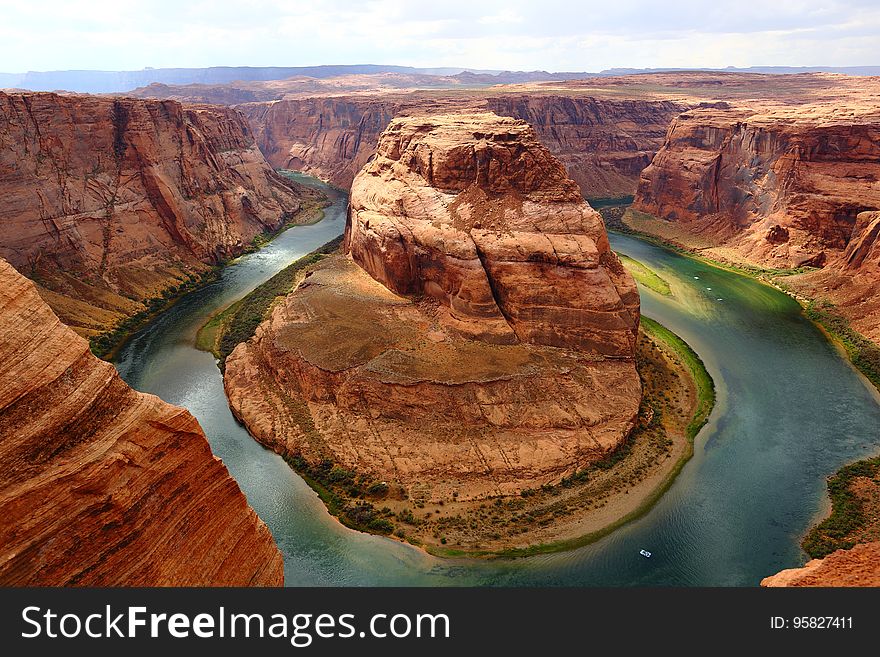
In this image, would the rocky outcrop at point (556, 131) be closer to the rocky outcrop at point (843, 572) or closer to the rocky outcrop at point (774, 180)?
the rocky outcrop at point (774, 180)

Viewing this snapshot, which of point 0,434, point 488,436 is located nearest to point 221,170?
point 488,436

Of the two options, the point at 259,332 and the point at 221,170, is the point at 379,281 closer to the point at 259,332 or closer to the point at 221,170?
the point at 259,332

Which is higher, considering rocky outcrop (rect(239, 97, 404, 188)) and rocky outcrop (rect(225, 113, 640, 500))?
rocky outcrop (rect(239, 97, 404, 188))

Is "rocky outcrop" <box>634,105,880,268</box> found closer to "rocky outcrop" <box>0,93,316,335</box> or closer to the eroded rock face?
the eroded rock face

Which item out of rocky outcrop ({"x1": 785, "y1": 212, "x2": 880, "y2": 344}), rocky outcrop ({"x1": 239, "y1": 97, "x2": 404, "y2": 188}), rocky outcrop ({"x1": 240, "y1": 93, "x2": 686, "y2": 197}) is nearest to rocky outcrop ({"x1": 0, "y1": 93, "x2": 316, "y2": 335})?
rocky outcrop ({"x1": 240, "y1": 93, "x2": 686, "y2": 197})

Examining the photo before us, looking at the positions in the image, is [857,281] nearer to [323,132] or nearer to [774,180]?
[774,180]

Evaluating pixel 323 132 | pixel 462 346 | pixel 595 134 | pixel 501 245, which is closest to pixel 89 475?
pixel 462 346
